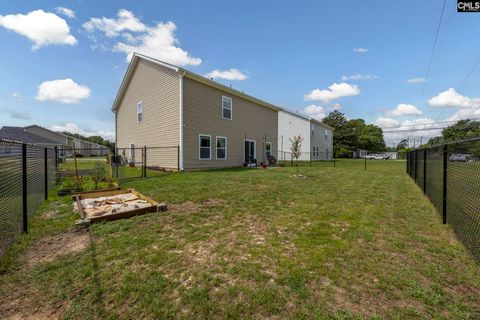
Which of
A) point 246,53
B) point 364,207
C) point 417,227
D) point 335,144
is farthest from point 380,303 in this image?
point 335,144

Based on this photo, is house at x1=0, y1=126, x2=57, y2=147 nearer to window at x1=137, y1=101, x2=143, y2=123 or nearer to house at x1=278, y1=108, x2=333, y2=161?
window at x1=137, y1=101, x2=143, y2=123

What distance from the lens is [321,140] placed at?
34.8 m

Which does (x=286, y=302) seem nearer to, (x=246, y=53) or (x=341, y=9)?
(x=341, y=9)

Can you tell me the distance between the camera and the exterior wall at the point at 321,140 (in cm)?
3203

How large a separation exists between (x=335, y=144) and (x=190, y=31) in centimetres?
4307

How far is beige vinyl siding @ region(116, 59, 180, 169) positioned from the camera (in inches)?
513

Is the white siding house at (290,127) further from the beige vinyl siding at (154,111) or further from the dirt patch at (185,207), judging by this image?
the dirt patch at (185,207)

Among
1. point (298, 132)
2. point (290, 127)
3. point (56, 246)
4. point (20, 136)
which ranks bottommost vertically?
point (56, 246)

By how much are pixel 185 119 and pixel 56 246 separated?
10.2 metres

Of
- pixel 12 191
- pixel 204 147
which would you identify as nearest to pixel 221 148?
pixel 204 147

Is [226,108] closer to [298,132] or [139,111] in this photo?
[139,111]

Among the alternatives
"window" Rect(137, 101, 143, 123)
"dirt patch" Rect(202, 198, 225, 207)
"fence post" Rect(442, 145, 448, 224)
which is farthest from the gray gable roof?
"fence post" Rect(442, 145, 448, 224)

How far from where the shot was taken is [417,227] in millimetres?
4074

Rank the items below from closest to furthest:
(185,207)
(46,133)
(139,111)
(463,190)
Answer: (463,190), (185,207), (139,111), (46,133)
